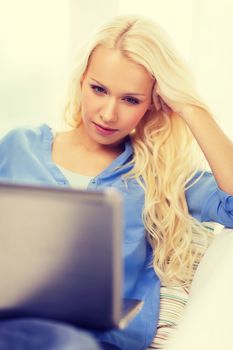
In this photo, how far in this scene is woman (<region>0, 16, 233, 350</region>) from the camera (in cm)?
118

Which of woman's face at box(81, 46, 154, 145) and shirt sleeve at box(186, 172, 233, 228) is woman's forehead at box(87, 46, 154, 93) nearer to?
woman's face at box(81, 46, 154, 145)

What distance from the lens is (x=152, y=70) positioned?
Result: 46.8 inches

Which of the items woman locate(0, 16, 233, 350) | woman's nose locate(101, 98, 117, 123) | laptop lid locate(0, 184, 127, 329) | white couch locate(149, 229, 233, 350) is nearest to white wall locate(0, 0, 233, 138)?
woman locate(0, 16, 233, 350)

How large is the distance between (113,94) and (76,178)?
21 centimetres

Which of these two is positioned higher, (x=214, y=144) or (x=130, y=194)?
(x=214, y=144)

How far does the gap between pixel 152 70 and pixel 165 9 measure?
0.57 meters

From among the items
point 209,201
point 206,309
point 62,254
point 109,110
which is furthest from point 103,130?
point 62,254

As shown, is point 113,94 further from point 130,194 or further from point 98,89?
point 130,194

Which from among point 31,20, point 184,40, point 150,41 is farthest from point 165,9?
point 150,41

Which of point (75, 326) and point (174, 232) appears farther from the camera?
point (174, 232)

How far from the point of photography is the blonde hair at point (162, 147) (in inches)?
47.1

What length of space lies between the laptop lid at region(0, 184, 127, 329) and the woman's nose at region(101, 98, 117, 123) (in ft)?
1.93

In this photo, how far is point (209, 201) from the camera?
48.8 inches

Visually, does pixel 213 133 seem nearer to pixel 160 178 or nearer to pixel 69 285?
pixel 160 178
